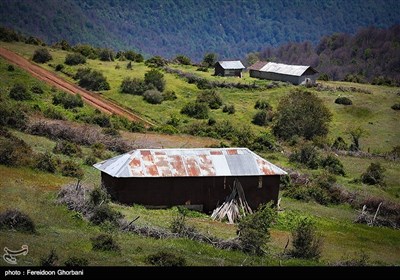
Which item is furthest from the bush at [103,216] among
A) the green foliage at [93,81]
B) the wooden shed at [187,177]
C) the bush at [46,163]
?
the green foliage at [93,81]

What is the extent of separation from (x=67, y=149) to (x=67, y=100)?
2199 cm

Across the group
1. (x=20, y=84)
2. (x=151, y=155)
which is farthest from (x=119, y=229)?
(x=20, y=84)

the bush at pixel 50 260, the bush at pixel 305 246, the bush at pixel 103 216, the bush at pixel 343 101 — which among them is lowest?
the bush at pixel 343 101

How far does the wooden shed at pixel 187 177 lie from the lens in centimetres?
3841

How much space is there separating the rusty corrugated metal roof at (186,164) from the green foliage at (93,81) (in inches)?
1543

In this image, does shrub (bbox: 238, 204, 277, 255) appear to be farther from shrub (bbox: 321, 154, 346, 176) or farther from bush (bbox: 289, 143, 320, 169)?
bush (bbox: 289, 143, 320, 169)

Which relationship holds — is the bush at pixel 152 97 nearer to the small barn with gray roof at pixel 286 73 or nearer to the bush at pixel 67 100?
the bush at pixel 67 100

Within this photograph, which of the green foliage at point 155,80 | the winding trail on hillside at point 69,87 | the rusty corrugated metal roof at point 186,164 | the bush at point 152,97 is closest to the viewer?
the rusty corrugated metal roof at point 186,164

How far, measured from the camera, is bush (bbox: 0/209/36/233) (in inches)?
1134

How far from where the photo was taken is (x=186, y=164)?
40062 millimetres

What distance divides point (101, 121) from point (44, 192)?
2665 cm

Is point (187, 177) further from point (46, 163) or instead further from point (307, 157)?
point (307, 157)
